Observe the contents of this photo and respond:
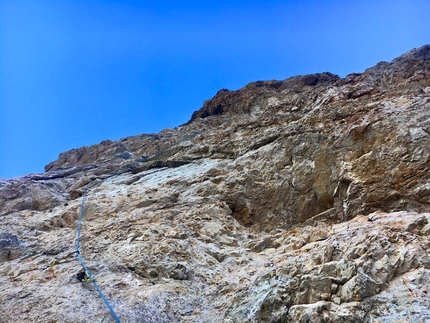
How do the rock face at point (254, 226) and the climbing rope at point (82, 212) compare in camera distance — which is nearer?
the rock face at point (254, 226)

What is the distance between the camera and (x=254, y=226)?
1209 centimetres

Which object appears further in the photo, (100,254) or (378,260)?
(100,254)

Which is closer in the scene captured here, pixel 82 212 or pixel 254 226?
pixel 254 226

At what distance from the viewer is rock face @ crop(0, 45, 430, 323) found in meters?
6.48

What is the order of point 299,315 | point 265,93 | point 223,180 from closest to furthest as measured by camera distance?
point 299,315 → point 223,180 → point 265,93

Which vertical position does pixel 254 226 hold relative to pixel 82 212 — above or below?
below

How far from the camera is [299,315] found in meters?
5.95

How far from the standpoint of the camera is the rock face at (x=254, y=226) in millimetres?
6480

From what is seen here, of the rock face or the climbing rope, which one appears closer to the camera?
the rock face

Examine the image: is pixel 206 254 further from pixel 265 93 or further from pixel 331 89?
pixel 265 93

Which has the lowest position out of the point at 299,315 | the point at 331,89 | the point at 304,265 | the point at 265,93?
the point at 299,315

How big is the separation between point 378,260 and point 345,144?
660 cm

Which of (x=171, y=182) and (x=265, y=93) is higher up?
(x=265, y=93)

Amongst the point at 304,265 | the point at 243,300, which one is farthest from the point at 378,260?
the point at 243,300
